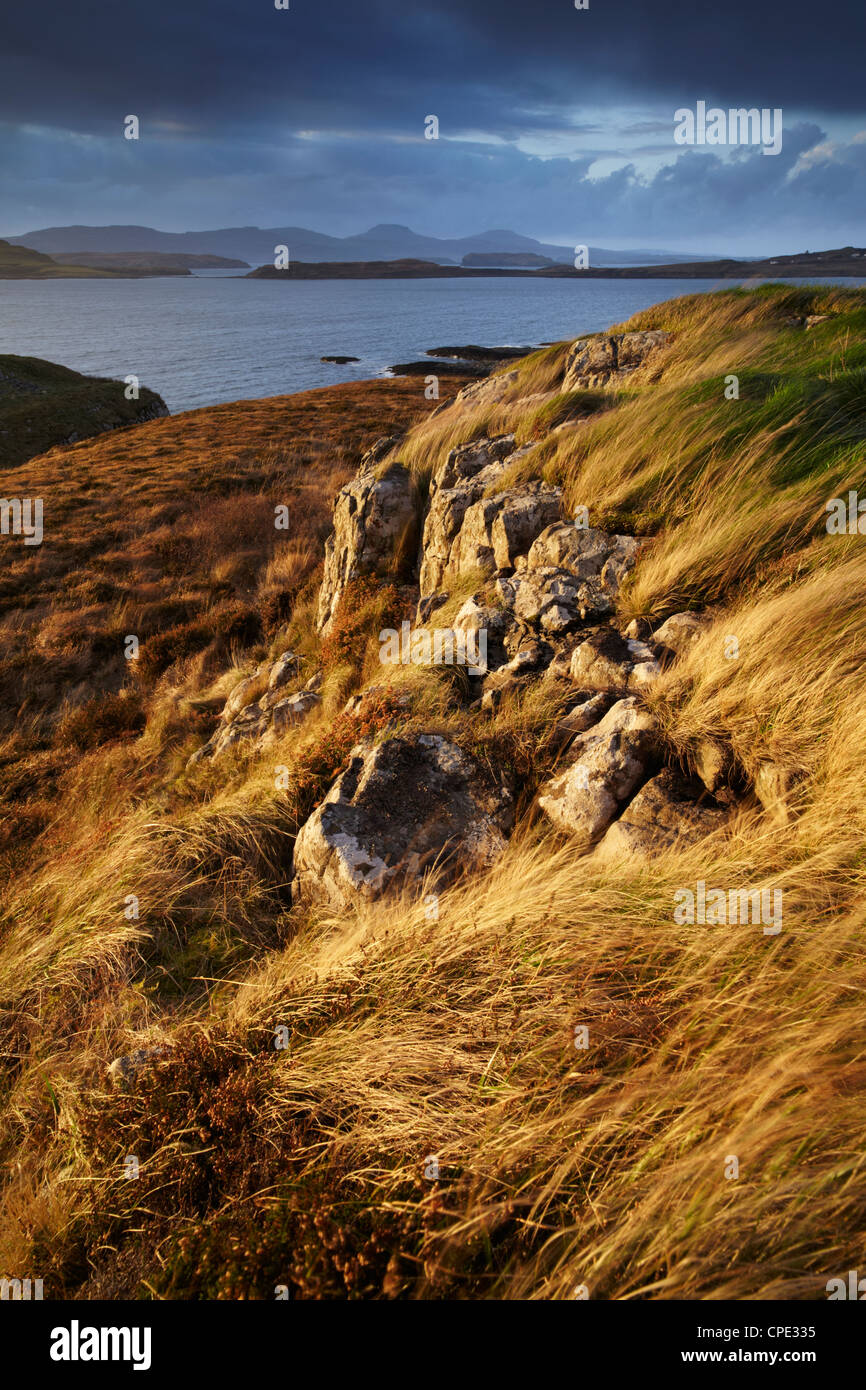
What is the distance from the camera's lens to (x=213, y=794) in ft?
23.2

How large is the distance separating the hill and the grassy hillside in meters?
43.4

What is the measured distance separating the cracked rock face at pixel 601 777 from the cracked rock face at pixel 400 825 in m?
0.41

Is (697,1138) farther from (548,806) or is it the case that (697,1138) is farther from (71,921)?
(71,921)

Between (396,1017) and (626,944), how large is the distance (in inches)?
47.0

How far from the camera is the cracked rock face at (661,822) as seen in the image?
3.67 meters

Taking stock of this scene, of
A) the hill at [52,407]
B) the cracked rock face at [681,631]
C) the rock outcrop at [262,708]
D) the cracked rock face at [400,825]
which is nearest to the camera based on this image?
the cracked rock face at [400,825]

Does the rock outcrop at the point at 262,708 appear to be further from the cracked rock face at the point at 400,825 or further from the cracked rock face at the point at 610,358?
the cracked rock face at the point at 610,358

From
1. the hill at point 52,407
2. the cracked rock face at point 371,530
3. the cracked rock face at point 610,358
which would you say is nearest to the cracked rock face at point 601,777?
the cracked rock face at point 371,530

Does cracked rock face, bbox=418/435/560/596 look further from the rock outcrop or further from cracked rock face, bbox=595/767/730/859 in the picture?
cracked rock face, bbox=595/767/730/859

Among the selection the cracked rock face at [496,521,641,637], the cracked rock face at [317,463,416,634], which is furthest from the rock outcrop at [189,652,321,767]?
the cracked rock face at [496,521,641,637]

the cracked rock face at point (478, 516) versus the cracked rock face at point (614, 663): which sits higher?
the cracked rock face at point (478, 516)

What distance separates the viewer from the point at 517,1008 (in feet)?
9.32

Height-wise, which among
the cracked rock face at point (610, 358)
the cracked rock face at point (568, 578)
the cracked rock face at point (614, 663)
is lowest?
the cracked rock face at point (614, 663)

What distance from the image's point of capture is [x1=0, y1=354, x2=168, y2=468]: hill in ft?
136
